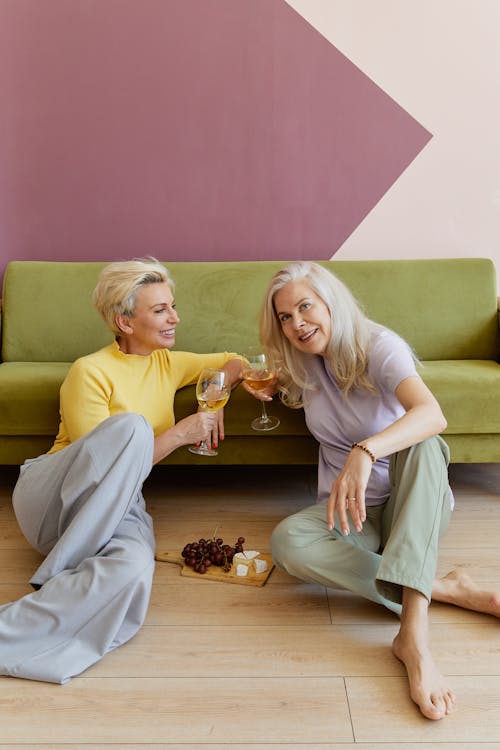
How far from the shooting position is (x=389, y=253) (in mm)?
3170

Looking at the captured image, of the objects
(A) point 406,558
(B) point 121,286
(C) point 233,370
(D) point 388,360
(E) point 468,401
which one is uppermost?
(B) point 121,286

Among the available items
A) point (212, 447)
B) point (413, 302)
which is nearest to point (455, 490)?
point (413, 302)

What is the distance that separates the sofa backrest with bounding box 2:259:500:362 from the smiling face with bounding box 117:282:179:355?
712mm

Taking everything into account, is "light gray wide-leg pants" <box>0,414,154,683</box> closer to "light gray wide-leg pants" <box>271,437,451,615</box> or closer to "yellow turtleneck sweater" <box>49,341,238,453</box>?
"yellow turtleneck sweater" <box>49,341,238,453</box>

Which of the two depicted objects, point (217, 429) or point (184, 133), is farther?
point (184, 133)

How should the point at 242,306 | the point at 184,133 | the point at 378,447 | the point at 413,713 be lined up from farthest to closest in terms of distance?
the point at 184,133
the point at 242,306
the point at 378,447
the point at 413,713

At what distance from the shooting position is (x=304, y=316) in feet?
5.83

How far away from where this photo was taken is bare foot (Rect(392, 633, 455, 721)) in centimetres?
133

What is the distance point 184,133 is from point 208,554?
199cm

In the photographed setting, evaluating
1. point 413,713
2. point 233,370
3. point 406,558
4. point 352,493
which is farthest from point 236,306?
point 413,713

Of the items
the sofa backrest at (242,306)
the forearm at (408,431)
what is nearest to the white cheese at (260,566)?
the forearm at (408,431)

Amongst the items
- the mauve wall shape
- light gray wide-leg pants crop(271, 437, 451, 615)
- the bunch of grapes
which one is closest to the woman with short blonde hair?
the bunch of grapes

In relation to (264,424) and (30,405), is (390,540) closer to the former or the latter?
(264,424)

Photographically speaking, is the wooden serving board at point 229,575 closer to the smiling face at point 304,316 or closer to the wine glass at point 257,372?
the wine glass at point 257,372
